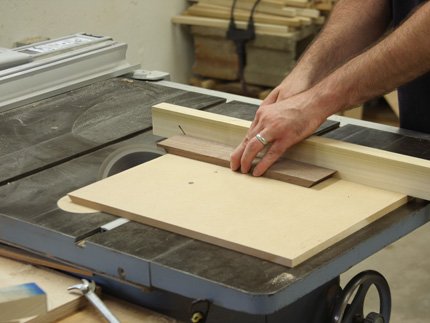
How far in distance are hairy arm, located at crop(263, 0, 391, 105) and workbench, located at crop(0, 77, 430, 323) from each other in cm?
14

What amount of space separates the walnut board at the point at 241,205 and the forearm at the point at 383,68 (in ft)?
0.60

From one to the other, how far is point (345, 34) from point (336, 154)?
46cm

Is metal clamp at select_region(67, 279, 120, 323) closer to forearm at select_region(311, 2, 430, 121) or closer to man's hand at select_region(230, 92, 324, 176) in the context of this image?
man's hand at select_region(230, 92, 324, 176)

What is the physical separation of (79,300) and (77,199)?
A: 0.22 meters

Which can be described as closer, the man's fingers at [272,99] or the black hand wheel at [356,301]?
the black hand wheel at [356,301]

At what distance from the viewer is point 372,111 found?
3941 millimetres

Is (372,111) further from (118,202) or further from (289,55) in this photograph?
(118,202)

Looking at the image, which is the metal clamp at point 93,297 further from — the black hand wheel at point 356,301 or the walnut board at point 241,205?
the black hand wheel at point 356,301

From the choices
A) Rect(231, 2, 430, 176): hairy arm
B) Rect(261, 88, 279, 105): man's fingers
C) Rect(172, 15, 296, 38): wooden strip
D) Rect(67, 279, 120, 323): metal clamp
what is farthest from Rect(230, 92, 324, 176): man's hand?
Rect(172, 15, 296, 38): wooden strip

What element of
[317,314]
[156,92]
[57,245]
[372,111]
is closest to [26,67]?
[156,92]

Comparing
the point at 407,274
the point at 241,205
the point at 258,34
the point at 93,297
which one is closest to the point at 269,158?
the point at 241,205

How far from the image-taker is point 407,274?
2938 mm

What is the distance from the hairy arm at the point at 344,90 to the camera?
150cm

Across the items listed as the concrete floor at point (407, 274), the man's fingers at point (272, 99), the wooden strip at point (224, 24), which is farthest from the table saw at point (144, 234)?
the wooden strip at point (224, 24)
